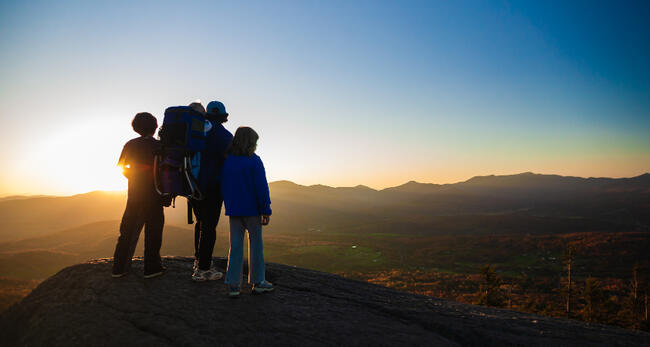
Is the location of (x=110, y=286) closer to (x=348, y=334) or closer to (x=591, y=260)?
(x=348, y=334)

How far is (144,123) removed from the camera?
5332 millimetres

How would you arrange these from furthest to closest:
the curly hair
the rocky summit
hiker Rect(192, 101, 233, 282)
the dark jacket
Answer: the curly hair < the dark jacket < hiker Rect(192, 101, 233, 282) < the rocky summit

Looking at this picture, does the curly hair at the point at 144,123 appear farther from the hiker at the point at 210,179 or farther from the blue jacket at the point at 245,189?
the blue jacket at the point at 245,189

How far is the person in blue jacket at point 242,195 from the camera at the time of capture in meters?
4.56

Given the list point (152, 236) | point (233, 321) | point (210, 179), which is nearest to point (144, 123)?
point (210, 179)

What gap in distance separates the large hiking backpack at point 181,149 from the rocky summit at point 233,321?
1.73 metres

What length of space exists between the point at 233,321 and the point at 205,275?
1.79 meters

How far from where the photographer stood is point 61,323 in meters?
3.80

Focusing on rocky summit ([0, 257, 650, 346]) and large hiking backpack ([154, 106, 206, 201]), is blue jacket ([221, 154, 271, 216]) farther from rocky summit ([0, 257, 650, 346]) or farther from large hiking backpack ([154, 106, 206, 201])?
rocky summit ([0, 257, 650, 346])

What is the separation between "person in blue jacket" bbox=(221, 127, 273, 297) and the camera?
15.0 ft

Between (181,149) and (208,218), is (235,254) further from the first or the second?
(181,149)

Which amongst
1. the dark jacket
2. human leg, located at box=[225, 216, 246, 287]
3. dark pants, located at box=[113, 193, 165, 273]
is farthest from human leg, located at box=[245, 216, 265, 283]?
the dark jacket

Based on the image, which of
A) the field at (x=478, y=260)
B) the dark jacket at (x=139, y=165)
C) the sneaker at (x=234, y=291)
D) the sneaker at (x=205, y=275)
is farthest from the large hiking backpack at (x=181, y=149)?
the field at (x=478, y=260)

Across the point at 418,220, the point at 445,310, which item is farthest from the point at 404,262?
the point at 418,220
